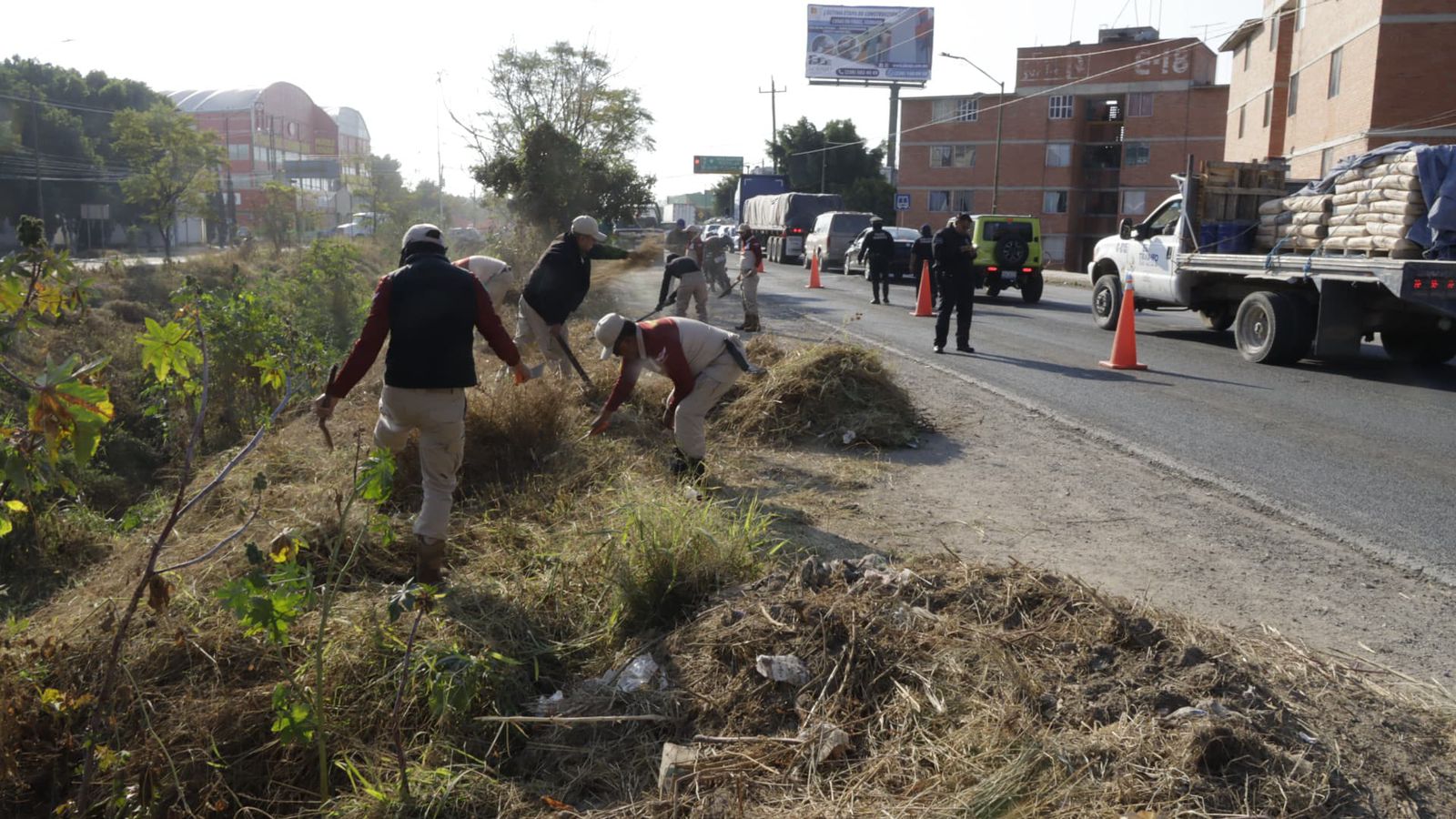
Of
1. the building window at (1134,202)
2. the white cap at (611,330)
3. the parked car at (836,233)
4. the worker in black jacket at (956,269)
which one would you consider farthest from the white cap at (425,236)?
the building window at (1134,202)

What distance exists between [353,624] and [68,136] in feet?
163

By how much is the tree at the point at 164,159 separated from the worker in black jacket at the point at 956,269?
23.5 m

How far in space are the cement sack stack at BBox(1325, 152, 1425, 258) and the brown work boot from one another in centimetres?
1049

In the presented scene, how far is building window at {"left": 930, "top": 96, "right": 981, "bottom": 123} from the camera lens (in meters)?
61.2

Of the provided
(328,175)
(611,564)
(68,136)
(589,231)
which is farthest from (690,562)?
(328,175)

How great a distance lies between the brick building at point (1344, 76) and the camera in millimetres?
28078

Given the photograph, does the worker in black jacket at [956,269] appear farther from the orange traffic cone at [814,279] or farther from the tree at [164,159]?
the tree at [164,159]

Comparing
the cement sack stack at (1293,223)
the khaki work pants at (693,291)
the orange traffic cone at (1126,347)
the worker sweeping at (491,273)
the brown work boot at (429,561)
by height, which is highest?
the cement sack stack at (1293,223)

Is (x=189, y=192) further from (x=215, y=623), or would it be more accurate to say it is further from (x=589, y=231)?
(x=215, y=623)

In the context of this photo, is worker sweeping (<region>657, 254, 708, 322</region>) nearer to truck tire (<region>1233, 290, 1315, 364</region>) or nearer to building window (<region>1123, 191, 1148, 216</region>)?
truck tire (<region>1233, 290, 1315, 364</region>)

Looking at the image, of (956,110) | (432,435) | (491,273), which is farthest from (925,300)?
(956,110)

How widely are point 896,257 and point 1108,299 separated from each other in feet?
37.4

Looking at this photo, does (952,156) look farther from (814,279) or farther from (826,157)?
(814,279)

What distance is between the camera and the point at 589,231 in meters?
9.30
